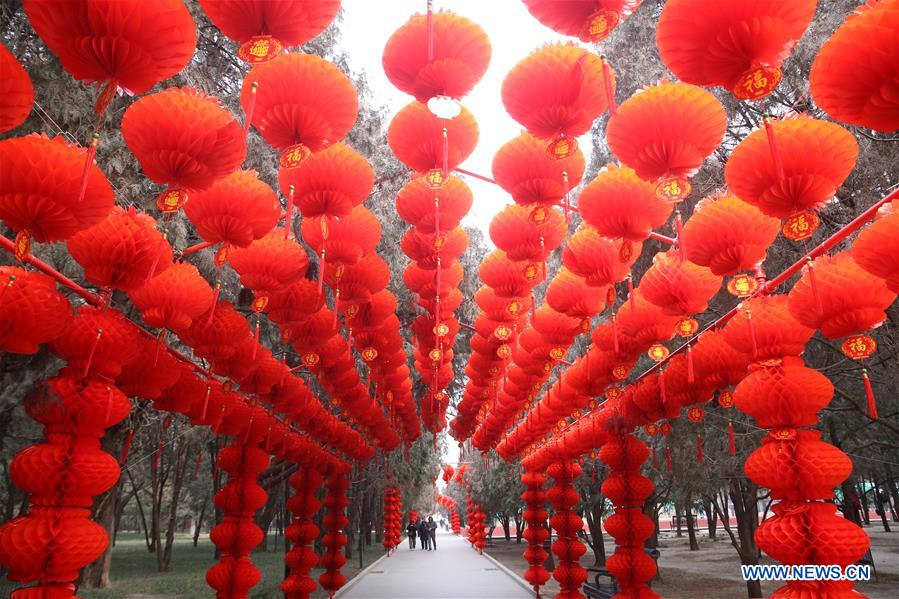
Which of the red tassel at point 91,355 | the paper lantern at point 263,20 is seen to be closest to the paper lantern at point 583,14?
the paper lantern at point 263,20

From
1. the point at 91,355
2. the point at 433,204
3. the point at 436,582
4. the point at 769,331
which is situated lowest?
the point at 436,582

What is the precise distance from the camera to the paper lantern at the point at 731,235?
291 cm

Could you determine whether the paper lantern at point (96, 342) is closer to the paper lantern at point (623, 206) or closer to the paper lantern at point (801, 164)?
the paper lantern at point (623, 206)

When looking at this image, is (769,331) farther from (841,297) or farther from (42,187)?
(42,187)

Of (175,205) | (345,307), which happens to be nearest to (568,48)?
(175,205)

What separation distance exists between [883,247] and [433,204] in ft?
7.91

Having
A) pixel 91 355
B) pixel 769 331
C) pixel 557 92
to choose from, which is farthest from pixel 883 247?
pixel 91 355

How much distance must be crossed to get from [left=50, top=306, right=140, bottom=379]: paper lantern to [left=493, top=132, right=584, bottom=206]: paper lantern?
2598 millimetres

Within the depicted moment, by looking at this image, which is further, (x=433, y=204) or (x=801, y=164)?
(x=433, y=204)

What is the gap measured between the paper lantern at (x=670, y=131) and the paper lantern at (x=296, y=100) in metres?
1.30

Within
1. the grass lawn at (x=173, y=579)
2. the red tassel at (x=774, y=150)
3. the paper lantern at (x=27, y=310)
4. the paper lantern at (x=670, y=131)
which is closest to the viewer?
the red tassel at (x=774, y=150)

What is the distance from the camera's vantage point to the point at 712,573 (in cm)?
1502

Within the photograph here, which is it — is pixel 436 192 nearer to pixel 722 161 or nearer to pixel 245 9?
pixel 245 9

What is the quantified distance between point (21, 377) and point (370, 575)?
12748 mm
